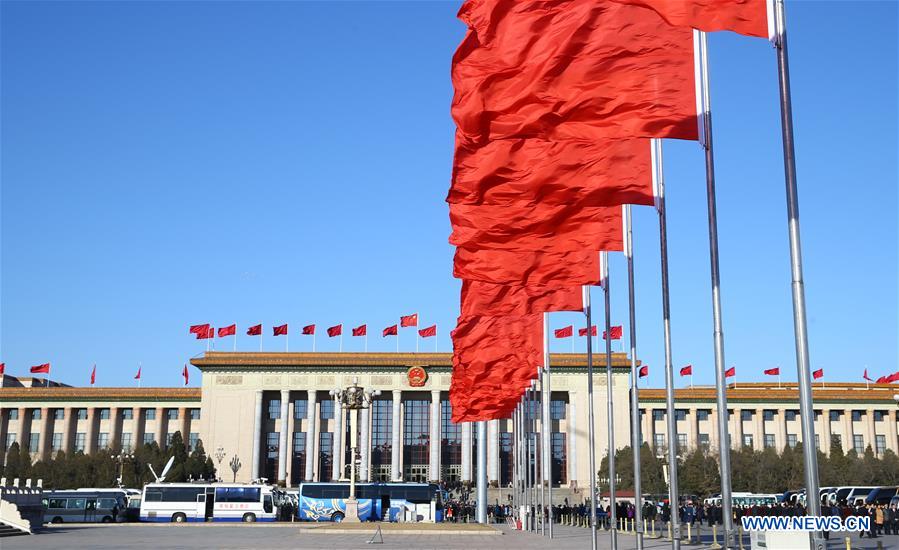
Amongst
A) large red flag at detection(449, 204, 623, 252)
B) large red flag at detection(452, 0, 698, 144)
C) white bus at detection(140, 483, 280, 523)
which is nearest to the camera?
large red flag at detection(452, 0, 698, 144)

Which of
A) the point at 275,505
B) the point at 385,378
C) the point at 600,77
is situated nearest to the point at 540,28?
the point at 600,77

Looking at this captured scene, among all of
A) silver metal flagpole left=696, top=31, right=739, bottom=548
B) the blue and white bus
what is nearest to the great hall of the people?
the blue and white bus

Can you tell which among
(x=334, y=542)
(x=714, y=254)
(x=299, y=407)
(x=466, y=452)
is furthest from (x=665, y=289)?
(x=299, y=407)

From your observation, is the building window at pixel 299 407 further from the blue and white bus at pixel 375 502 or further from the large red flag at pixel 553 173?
the large red flag at pixel 553 173

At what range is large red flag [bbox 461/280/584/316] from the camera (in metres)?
28.4

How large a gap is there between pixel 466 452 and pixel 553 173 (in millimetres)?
71656

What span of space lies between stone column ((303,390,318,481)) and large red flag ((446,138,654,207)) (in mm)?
72998

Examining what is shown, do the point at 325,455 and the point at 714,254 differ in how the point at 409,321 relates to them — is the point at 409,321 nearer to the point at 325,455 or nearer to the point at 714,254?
the point at 325,455

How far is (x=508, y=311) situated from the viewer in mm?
31188

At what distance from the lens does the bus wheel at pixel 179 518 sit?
179 ft

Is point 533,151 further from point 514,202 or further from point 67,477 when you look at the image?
point 67,477

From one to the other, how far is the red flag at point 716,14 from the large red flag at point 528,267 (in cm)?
918

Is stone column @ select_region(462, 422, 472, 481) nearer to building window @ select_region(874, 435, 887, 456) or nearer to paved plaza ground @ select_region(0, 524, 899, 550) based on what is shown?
building window @ select_region(874, 435, 887, 456)

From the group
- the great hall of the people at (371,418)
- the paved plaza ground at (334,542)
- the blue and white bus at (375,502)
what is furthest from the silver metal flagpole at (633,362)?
the great hall of the people at (371,418)
